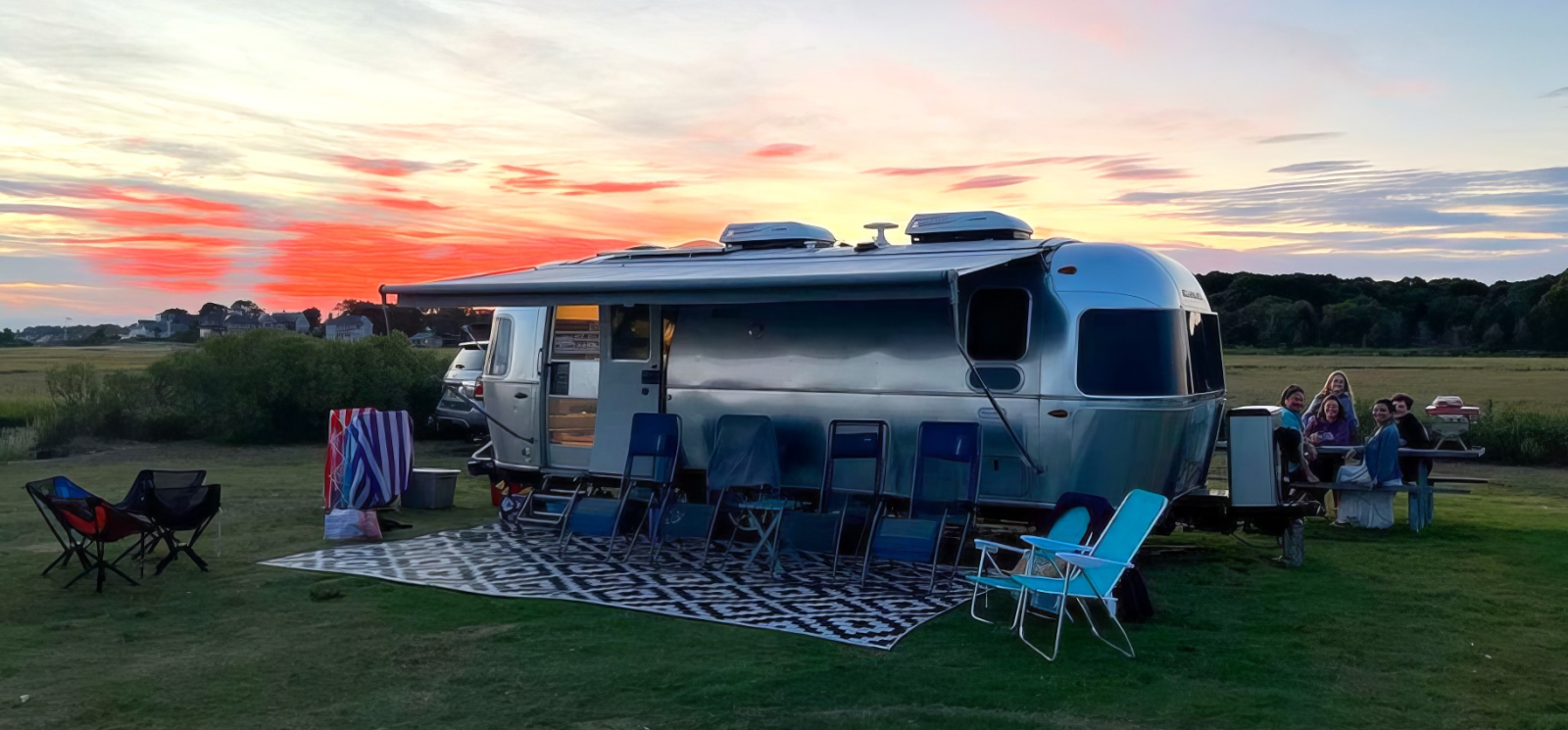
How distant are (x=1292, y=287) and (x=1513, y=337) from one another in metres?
7.69

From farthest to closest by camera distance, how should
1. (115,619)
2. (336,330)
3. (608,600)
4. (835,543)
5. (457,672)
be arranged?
1. (336,330)
2. (835,543)
3. (608,600)
4. (115,619)
5. (457,672)

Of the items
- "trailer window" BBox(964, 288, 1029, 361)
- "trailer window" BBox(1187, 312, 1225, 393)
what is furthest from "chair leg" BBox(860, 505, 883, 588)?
"trailer window" BBox(1187, 312, 1225, 393)

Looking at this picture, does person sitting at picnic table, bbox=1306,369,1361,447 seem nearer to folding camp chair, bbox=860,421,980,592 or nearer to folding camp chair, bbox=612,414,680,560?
folding camp chair, bbox=860,421,980,592

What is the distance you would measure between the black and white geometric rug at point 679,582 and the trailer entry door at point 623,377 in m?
0.86

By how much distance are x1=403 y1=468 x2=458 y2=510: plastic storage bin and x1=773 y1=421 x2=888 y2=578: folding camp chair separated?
4049mm

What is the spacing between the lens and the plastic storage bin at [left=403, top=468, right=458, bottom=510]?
10977 mm

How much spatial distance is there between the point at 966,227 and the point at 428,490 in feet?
18.4

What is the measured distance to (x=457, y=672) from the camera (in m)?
5.42

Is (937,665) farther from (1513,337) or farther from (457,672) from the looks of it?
(1513,337)

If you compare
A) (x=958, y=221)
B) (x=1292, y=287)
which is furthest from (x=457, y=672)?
(x=1292, y=287)

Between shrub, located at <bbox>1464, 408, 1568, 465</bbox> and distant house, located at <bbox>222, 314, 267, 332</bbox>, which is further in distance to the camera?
distant house, located at <bbox>222, 314, 267, 332</bbox>

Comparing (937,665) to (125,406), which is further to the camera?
(125,406)

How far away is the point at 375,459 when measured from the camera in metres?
10.0

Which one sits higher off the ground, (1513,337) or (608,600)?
(1513,337)
